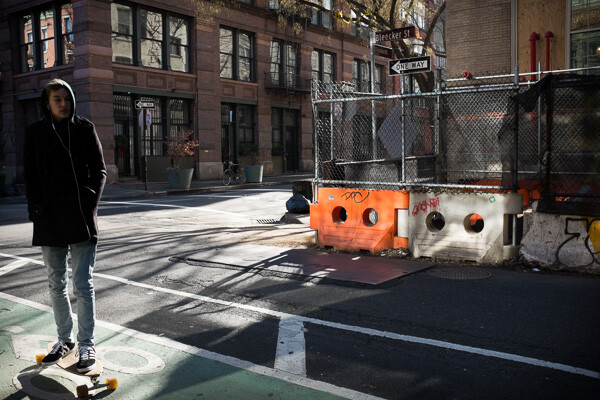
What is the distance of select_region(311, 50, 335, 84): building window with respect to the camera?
36.8 meters

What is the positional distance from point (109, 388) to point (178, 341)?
107 cm

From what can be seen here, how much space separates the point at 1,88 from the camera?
2780 cm

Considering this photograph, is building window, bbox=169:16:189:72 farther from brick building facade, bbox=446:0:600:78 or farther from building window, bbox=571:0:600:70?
building window, bbox=571:0:600:70

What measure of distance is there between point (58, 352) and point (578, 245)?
6.16 m

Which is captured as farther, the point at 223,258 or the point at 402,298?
the point at 223,258

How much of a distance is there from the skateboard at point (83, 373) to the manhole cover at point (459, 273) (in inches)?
178

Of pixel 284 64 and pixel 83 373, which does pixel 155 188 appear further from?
pixel 83 373

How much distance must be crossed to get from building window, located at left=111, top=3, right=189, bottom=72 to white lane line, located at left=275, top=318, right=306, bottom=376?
2228cm

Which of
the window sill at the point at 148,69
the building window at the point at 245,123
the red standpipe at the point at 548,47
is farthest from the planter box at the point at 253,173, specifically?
the red standpipe at the point at 548,47

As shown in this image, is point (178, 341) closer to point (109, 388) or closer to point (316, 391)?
point (109, 388)

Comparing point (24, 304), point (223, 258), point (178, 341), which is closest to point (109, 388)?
point (178, 341)

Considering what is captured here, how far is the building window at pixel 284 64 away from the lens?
33.5 meters

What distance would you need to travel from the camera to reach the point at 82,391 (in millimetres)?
3699

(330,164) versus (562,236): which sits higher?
(330,164)
